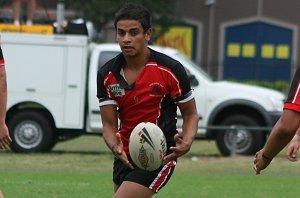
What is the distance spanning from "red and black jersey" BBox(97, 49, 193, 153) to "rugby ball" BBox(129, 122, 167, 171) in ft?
0.89

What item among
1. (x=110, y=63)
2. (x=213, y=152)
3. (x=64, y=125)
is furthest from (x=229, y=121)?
(x=110, y=63)

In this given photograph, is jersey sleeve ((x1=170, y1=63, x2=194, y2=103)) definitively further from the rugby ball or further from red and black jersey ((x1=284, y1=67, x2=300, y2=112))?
red and black jersey ((x1=284, y1=67, x2=300, y2=112))

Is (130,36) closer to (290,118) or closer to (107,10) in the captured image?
(290,118)

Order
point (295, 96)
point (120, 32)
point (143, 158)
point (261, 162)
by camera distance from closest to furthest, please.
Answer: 1. point (295, 96)
2. point (261, 162)
3. point (143, 158)
4. point (120, 32)

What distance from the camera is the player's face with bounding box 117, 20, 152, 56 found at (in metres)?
7.61

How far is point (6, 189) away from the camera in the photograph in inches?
520

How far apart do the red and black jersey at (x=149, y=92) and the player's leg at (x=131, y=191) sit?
0.36 metres

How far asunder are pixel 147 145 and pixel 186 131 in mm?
524

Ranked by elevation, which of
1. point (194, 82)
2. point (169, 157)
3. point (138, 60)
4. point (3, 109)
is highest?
point (138, 60)

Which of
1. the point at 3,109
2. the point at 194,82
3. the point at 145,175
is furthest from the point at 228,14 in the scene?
the point at 145,175

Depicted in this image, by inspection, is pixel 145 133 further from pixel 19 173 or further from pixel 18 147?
pixel 18 147

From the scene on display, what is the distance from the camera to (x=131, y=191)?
750 cm

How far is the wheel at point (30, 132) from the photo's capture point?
19406 mm

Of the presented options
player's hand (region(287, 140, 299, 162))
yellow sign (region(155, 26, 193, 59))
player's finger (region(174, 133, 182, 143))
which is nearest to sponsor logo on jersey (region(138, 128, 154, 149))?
player's finger (region(174, 133, 182, 143))
